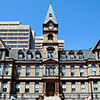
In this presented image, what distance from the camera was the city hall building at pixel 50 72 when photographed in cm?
4006

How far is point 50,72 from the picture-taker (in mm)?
41531

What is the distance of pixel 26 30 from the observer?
4407 inches

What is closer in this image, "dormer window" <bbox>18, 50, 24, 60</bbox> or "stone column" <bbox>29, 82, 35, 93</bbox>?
"stone column" <bbox>29, 82, 35, 93</bbox>

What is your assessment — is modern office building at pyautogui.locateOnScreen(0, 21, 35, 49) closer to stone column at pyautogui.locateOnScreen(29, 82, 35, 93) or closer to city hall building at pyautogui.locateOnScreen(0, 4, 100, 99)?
city hall building at pyautogui.locateOnScreen(0, 4, 100, 99)

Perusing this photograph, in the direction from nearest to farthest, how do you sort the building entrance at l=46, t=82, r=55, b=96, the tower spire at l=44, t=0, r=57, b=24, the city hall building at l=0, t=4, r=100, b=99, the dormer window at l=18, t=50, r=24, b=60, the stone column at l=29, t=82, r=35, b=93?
the city hall building at l=0, t=4, r=100, b=99
the stone column at l=29, t=82, r=35, b=93
the building entrance at l=46, t=82, r=55, b=96
the dormer window at l=18, t=50, r=24, b=60
the tower spire at l=44, t=0, r=57, b=24

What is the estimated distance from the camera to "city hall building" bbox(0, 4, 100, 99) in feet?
131

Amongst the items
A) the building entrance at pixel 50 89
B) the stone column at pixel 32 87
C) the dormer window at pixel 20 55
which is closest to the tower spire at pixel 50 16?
the dormer window at pixel 20 55

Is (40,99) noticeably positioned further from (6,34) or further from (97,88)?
(6,34)

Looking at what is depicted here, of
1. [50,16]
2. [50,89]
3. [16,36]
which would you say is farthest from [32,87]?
[16,36]

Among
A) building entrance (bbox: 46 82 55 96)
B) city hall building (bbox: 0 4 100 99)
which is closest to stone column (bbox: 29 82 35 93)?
city hall building (bbox: 0 4 100 99)

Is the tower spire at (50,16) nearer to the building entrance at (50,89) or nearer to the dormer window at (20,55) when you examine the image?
the dormer window at (20,55)

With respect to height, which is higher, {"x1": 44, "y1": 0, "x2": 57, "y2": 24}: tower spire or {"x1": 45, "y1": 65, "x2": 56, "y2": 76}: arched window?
{"x1": 44, "y1": 0, "x2": 57, "y2": 24}: tower spire

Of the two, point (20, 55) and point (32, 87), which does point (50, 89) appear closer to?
point (32, 87)

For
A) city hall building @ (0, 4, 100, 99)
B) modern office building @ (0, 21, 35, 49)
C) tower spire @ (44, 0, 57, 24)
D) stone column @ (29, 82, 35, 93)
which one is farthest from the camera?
modern office building @ (0, 21, 35, 49)
